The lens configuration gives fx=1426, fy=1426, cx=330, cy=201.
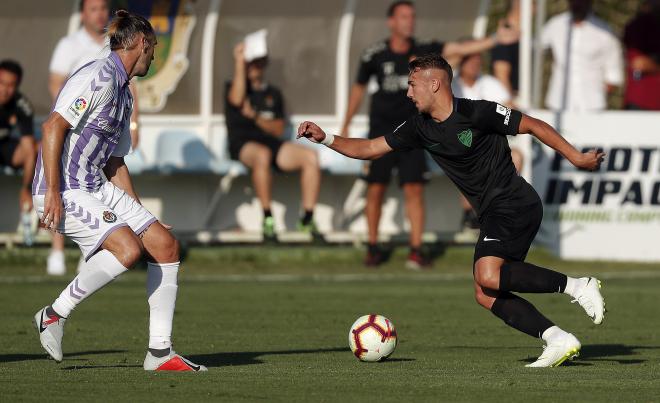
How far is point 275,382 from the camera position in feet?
24.2

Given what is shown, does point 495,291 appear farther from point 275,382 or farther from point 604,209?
→ point 604,209

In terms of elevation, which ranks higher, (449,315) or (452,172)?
(452,172)

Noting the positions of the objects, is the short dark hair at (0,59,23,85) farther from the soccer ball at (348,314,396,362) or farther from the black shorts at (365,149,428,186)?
the soccer ball at (348,314,396,362)

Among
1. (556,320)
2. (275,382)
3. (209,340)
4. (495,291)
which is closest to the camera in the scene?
(275,382)

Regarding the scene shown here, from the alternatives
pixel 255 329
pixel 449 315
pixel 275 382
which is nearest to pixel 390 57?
pixel 449 315

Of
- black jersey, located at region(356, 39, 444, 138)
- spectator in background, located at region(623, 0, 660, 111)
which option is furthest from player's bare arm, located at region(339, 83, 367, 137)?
spectator in background, located at region(623, 0, 660, 111)

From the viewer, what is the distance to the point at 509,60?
17.7m

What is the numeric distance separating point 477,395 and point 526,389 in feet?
1.15

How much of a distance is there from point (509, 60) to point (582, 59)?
2.94 ft

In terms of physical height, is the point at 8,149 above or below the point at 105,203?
below

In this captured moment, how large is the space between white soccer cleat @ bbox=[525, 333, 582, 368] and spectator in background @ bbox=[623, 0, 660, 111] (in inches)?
394

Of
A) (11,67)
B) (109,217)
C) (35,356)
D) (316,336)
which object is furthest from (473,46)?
(109,217)

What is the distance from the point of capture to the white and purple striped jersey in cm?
759

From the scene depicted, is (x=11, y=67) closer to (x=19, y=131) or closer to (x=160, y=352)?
(x=19, y=131)
